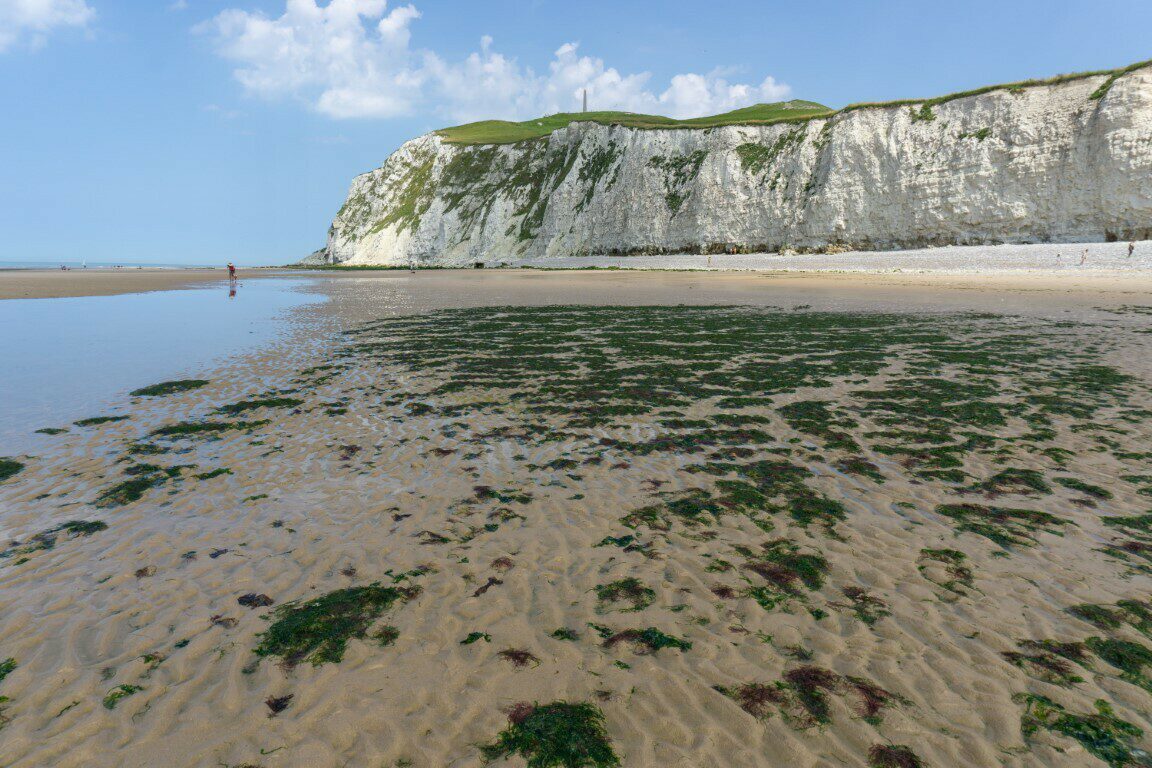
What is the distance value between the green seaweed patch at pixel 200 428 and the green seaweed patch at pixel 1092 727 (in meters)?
11.1

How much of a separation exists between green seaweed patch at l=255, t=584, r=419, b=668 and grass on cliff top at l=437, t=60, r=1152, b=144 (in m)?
68.6

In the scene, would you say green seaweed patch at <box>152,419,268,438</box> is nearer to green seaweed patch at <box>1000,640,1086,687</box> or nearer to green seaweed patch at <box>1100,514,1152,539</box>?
green seaweed patch at <box>1000,640,1086,687</box>

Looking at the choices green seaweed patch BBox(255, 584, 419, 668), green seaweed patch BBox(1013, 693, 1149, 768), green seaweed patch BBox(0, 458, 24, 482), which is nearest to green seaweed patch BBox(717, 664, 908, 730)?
green seaweed patch BBox(1013, 693, 1149, 768)

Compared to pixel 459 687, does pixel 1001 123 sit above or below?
above

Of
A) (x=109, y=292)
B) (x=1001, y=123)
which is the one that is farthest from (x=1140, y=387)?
(x=109, y=292)

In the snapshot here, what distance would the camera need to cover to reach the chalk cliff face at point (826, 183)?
48.9 metres

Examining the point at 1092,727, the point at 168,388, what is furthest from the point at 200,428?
the point at 1092,727

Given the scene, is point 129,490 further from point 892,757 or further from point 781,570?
point 892,757

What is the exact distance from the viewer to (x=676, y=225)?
76688 mm

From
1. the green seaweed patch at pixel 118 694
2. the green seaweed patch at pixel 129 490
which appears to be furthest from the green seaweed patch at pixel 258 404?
the green seaweed patch at pixel 118 694

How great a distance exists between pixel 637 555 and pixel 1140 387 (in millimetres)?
12936

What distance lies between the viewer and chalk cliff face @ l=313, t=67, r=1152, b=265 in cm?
4888

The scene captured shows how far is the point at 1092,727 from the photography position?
12.0ft

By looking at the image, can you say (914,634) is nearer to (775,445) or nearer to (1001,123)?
(775,445)
